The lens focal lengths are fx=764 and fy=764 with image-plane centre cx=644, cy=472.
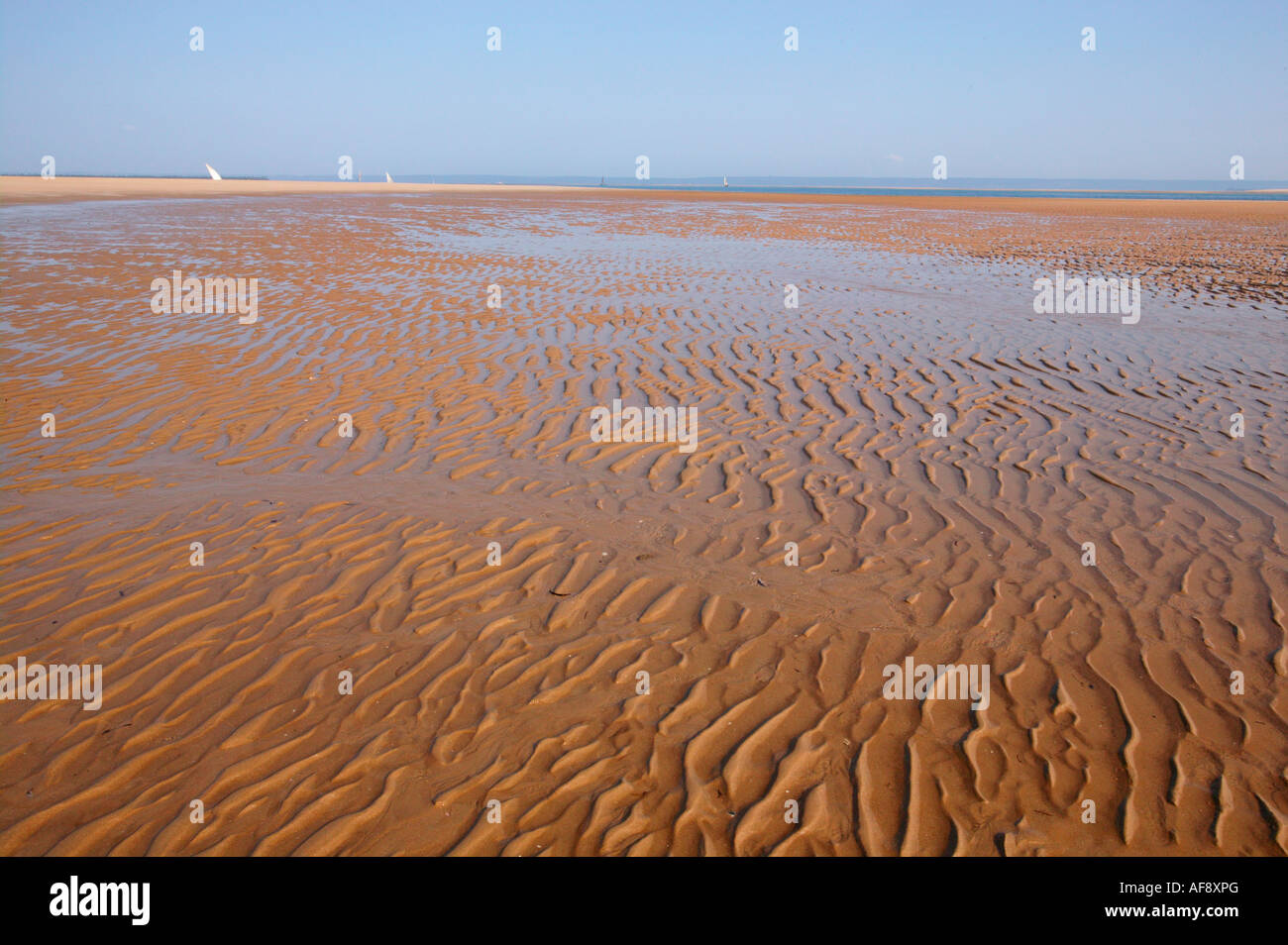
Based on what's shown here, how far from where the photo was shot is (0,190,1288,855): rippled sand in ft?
9.96

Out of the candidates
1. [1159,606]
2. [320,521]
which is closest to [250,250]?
[320,521]

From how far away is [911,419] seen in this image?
732 cm

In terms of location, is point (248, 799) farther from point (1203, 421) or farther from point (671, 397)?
point (1203, 421)

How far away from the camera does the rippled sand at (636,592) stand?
3.04m

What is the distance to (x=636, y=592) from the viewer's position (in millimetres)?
4461

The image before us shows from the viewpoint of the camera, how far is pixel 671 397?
7969mm

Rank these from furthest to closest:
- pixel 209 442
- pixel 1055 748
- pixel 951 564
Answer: pixel 209 442
pixel 951 564
pixel 1055 748
